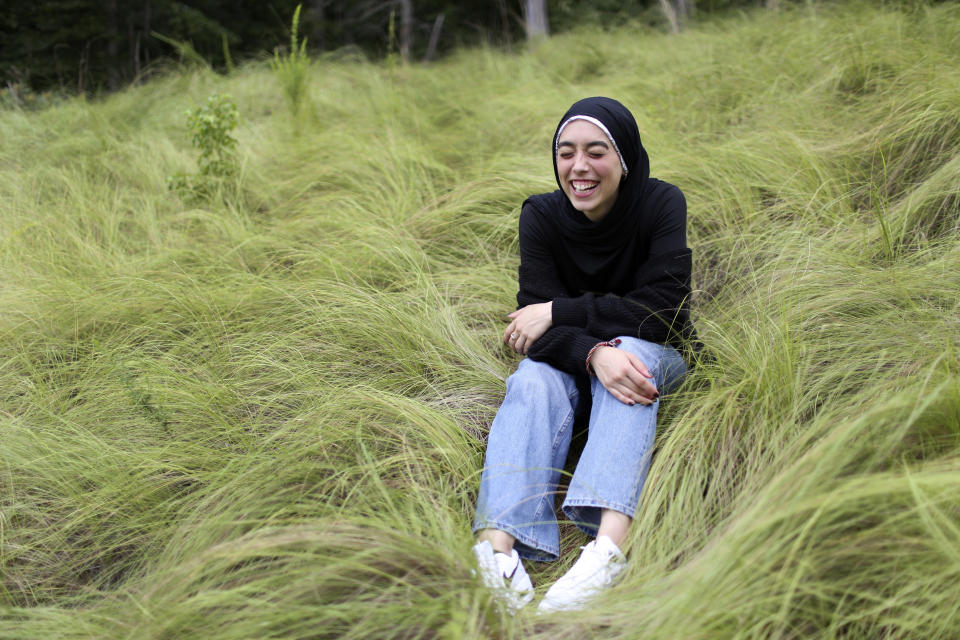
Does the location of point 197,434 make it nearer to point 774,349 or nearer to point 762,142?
point 774,349

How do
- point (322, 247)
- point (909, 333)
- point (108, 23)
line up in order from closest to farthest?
point (909, 333) < point (322, 247) < point (108, 23)

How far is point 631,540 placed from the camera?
5.29 ft

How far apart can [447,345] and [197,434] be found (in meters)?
0.85

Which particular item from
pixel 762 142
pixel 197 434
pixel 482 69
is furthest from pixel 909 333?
pixel 482 69

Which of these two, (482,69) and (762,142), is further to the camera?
(482,69)

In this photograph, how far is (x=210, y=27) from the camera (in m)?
11.6

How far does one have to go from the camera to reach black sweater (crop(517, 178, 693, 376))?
198 cm

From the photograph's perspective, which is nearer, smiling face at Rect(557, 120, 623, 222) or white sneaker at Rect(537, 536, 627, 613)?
white sneaker at Rect(537, 536, 627, 613)

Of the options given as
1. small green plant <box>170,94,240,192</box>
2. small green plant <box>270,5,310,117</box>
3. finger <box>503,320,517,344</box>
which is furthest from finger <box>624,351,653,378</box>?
small green plant <box>270,5,310,117</box>

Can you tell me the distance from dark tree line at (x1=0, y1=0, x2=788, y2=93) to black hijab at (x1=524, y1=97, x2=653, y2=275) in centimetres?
555

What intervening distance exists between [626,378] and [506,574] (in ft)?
1.94

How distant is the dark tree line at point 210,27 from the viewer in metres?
8.91

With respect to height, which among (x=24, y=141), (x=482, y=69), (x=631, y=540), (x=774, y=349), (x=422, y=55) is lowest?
(x=631, y=540)

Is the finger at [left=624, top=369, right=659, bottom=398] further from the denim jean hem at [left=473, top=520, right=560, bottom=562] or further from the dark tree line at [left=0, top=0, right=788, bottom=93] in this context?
the dark tree line at [left=0, top=0, right=788, bottom=93]
